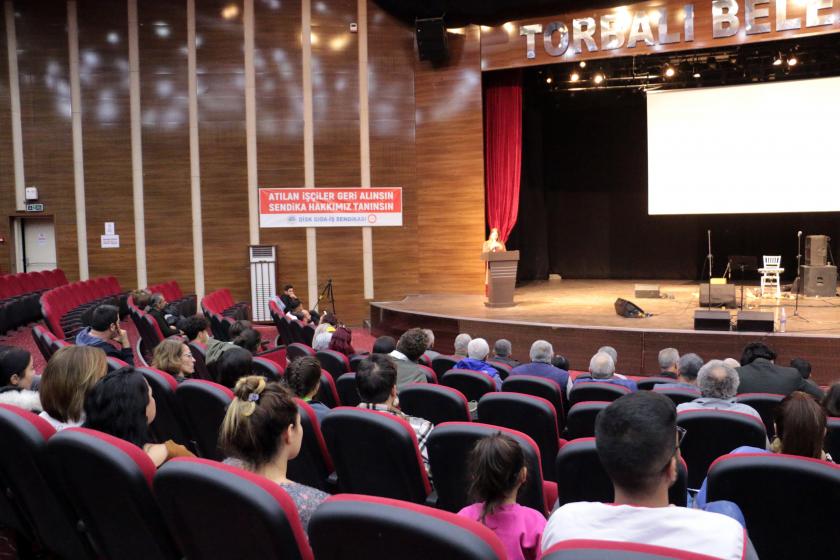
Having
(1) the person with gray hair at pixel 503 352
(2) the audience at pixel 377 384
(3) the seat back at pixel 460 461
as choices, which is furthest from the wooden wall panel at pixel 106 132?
(3) the seat back at pixel 460 461

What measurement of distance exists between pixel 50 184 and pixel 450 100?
22.2 feet

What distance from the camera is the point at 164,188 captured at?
11773 mm

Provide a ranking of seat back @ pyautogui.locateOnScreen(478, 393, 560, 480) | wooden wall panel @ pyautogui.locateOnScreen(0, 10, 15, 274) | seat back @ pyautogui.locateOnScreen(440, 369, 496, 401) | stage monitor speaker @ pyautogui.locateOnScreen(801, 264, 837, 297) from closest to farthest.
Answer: seat back @ pyautogui.locateOnScreen(478, 393, 560, 480)
seat back @ pyautogui.locateOnScreen(440, 369, 496, 401)
stage monitor speaker @ pyautogui.locateOnScreen(801, 264, 837, 297)
wooden wall panel @ pyautogui.locateOnScreen(0, 10, 15, 274)

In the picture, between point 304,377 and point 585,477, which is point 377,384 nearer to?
point 304,377

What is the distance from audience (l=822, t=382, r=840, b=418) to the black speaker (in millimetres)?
8733

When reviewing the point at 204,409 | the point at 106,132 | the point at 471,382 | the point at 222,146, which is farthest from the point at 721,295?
the point at 106,132

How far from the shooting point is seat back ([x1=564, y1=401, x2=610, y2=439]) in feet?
10.4

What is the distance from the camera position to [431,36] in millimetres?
10711

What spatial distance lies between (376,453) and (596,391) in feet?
6.24

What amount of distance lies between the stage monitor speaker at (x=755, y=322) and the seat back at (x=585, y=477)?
5711mm

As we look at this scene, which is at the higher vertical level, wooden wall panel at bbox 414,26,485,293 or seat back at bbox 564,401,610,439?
wooden wall panel at bbox 414,26,485,293

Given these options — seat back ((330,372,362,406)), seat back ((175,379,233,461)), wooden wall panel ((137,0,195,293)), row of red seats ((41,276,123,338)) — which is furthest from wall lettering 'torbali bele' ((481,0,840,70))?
seat back ((175,379,233,461))

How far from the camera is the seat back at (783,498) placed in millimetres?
1842

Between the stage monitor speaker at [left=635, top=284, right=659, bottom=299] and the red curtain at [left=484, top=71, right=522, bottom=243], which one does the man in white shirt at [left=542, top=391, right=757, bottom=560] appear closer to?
the stage monitor speaker at [left=635, top=284, right=659, bottom=299]
